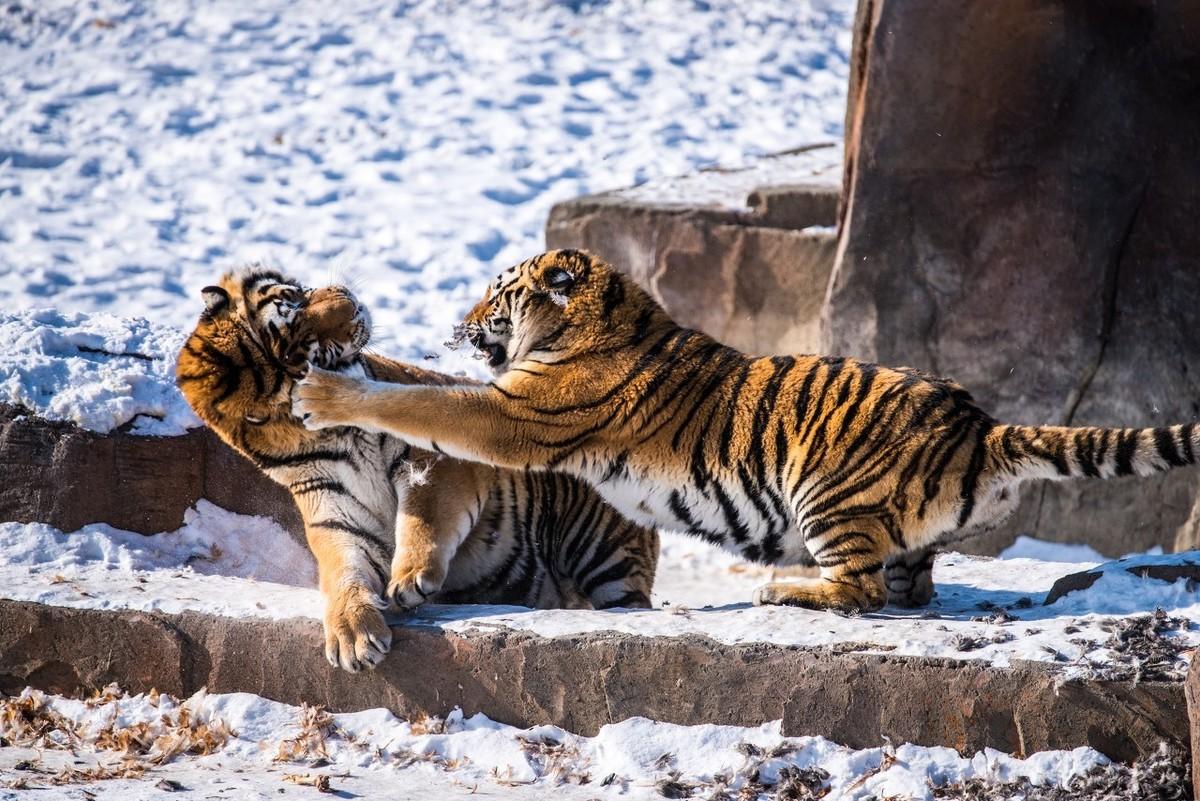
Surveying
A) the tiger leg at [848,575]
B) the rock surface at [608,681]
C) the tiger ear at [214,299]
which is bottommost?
the rock surface at [608,681]

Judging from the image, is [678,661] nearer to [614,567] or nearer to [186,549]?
[614,567]

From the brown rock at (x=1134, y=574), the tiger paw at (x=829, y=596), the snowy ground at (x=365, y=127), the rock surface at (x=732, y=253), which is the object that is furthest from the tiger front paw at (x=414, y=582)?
the rock surface at (x=732, y=253)

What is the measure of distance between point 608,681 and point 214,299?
1634 mm

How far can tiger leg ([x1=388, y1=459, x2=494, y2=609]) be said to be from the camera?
3945 mm

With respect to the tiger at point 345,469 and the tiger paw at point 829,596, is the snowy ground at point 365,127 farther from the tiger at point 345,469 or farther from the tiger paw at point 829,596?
the tiger paw at point 829,596

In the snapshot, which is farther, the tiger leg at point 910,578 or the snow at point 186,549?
the snow at point 186,549

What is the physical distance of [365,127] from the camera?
10828 mm

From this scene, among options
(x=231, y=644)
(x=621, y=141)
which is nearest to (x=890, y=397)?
(x=231, y=644)

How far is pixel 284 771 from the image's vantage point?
357 cm

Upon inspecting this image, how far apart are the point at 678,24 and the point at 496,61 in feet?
5.09

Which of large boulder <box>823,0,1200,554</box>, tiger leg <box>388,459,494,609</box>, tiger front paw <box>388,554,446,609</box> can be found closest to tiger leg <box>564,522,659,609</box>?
tiger leg <box>388,459,494,609</box>

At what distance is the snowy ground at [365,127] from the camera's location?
29.4ft

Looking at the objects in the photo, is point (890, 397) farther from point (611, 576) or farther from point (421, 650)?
point (421, 650)

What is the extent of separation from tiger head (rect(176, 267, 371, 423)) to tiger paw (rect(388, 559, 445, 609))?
635 mm
